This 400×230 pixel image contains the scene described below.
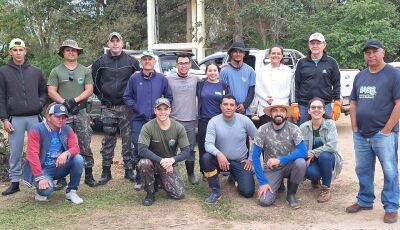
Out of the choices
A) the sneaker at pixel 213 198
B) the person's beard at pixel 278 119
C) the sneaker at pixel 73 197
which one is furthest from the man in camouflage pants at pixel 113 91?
the person's beard at pixel 278 119

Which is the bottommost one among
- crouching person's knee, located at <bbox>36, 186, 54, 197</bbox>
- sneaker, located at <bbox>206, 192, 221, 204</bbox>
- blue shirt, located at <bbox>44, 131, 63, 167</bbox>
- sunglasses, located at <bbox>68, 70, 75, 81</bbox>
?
sneaker, located at <bbox>206, 192, 221, 204</bbox>

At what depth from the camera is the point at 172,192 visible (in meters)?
5.57

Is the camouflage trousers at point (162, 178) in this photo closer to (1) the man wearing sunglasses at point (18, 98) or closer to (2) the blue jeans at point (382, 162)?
(1) the man wearing sunglasses at point (18, 98)

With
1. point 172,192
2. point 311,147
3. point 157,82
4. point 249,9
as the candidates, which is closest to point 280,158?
point 311,147

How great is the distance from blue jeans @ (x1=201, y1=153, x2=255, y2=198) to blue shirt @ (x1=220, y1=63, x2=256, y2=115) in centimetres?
92

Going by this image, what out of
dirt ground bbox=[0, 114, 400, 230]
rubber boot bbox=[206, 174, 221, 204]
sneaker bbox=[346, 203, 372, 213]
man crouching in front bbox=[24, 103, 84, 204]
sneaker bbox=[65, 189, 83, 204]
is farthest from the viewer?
rubber boot bbox=[206, 174, 221, 204]

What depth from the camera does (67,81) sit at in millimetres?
5875

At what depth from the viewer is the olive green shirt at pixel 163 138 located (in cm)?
548

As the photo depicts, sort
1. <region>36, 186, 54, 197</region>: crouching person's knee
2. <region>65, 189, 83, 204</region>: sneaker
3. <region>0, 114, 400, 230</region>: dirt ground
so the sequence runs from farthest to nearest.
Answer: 1. <region>65, 189, 83, 204</region>: sneaker
2. <region>36, 186, 54, 197</region>: crouching person's knee
3. <region>0, 114, 400, 230</region>: dirt ground

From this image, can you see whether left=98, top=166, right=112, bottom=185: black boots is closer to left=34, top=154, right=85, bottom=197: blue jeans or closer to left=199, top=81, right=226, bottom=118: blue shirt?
left=34, top=154, right=85, bottom=197: blue jeans

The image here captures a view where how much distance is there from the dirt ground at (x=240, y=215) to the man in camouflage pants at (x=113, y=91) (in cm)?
115

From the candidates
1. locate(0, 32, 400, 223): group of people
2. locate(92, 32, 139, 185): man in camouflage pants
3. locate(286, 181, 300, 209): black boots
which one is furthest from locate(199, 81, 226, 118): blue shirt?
locate(286, 181, 300, 209): black boots

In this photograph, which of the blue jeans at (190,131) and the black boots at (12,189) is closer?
the black boots at (12,189)

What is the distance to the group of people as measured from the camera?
5.08 meters
